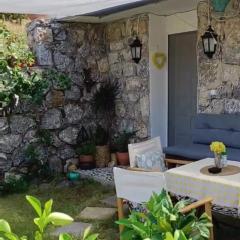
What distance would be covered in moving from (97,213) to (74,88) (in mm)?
2966

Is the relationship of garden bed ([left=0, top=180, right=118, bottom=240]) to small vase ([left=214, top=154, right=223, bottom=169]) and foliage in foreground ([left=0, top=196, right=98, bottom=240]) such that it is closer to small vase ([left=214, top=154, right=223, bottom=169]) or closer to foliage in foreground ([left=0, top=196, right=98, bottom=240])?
small vase ([left=214, top=154, right=223, bottom=169])

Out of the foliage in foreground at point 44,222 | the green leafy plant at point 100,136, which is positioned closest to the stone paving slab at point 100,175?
the green leafy plant at point 100,136

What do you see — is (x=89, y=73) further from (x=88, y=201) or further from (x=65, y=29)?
(x=88, y=201)

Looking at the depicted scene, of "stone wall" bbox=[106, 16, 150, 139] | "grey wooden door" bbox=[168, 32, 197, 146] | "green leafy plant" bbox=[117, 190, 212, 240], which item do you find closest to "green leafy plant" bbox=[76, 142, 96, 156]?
"stone wall" bbox=[106, 16, 150, 139]

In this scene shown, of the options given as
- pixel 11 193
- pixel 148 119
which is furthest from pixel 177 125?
pixel 11 193

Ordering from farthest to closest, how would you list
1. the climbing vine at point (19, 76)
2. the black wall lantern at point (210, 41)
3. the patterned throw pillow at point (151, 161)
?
the climbing vine at point (19, 76)
the black wall lantern at point (210, 41)
the patterned throw pillow at point (151, 161)

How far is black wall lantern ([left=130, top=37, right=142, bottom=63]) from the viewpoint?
6871 millimetres

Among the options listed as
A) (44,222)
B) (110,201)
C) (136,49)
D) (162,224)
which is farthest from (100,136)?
(44,222)

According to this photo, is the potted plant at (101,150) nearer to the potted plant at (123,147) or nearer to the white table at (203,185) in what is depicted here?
the potted plant at (123,147)

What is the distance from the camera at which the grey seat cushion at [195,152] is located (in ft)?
17.1

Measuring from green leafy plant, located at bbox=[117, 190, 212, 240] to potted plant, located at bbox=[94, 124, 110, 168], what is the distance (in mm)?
5494

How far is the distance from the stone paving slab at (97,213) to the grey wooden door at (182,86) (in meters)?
2.46

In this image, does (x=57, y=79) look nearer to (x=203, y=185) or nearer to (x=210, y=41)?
(x=210, y=41)

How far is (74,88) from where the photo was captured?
727cm
